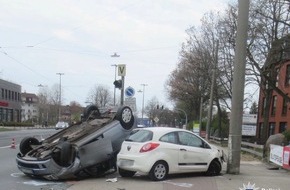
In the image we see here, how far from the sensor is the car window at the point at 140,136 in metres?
12.0

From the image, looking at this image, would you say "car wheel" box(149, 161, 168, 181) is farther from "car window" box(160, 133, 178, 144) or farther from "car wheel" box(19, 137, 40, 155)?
"car wheel" box(19, 137, 40, 155)

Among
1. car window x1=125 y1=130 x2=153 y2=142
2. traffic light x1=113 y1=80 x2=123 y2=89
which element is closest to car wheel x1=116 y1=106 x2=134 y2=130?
car window x1=125 y1=130 x2=153 y2=142

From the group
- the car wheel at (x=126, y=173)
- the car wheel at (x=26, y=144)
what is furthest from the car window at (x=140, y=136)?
the car wheel at (x=26, y=144)

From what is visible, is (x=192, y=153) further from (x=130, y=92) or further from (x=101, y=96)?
(x=101, y=96)

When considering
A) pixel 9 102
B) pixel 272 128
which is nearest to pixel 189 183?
pixel 272 128

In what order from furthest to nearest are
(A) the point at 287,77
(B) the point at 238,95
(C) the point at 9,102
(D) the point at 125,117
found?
(C) the point at 9,102 < (A) the point at 287,77 < (B) the point at 238,95 < (D) the point at 125,117

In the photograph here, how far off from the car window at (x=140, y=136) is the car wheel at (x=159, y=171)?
28.4 inches

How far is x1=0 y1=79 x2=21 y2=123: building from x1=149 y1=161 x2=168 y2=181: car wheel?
72.0 metres

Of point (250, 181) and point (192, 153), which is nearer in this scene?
point (250, 181)

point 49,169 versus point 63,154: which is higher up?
point 63,154

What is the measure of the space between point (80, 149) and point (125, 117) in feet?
6.60

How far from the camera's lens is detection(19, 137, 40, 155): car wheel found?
13.3 metres

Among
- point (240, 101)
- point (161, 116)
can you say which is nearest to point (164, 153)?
point (240, 101)

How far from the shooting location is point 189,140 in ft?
42.0
